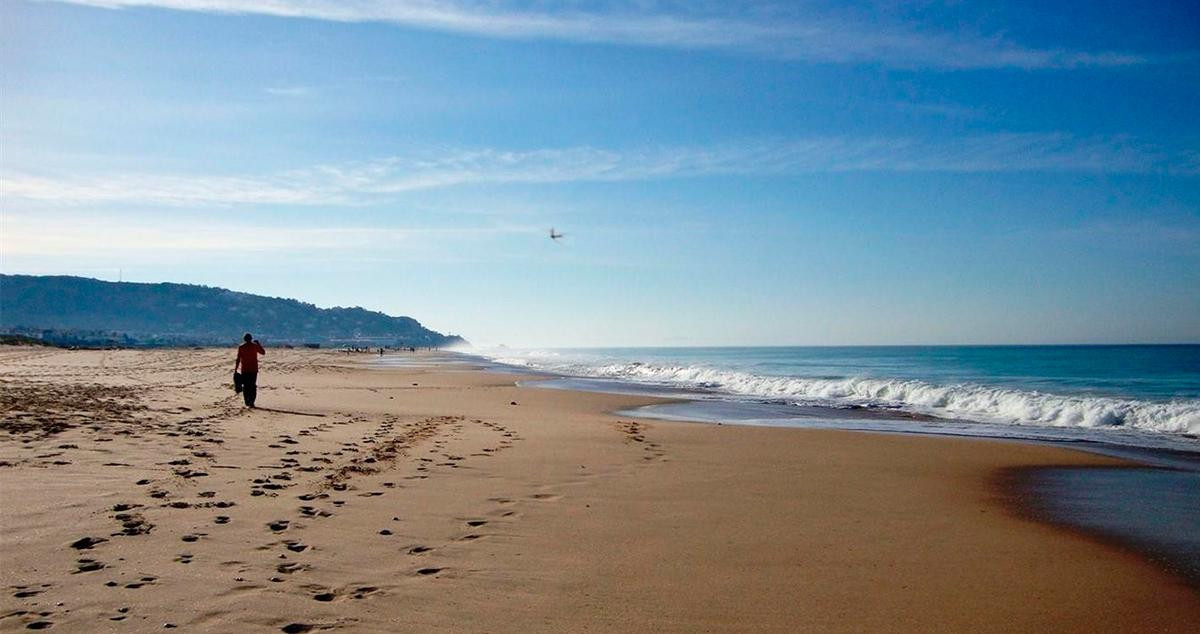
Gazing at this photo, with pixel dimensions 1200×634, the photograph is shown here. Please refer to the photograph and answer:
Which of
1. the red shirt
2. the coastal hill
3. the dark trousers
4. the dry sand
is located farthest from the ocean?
the coastal hill

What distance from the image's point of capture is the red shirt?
15.7 meters

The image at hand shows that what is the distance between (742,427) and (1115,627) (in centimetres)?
1065

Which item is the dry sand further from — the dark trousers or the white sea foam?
the white sea foam

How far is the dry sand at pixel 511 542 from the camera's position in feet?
13.8

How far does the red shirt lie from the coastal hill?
4052 inches

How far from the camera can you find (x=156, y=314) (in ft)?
482

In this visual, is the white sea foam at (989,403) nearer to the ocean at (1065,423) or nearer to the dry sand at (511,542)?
the ocean at (1065,423)

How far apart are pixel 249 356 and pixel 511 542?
40.9ft

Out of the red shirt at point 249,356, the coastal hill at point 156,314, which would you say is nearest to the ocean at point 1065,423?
the red shirt at point 249,356

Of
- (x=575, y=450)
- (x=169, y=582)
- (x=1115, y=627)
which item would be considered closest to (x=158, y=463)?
(x=169, y=582)

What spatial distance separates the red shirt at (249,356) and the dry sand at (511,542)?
4714 millimetres

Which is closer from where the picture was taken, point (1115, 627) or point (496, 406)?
point (1115, 627)

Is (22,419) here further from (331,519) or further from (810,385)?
(810,385)

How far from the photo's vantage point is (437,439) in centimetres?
1148
